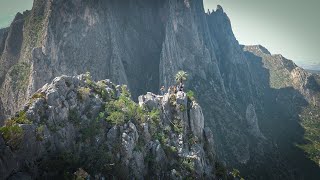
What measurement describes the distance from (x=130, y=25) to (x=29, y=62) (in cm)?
5973

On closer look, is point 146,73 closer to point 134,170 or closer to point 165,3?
point 165,3

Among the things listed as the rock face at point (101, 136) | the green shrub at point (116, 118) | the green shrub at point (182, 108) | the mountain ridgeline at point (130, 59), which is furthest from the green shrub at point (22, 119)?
the mountain ridgeline at point (130, 59)

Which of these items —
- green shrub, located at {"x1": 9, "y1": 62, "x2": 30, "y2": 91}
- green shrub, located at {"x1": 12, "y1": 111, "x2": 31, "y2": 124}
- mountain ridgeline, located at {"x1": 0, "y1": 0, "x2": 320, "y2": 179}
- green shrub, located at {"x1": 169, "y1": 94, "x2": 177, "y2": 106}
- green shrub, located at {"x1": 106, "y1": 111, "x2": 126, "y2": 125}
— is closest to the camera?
green shrub, located at {"x1": 12, "y1": 111, "x2": 31, "y2": 124}

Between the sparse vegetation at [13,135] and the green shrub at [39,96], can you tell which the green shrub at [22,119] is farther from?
the green shrub at [39,96]

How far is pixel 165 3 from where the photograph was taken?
189000mm

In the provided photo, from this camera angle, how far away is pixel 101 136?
69125 mm

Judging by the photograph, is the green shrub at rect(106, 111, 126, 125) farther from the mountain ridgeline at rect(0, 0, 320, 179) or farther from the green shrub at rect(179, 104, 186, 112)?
the mountain ridgeline at rect(0, 0, 320, 179)

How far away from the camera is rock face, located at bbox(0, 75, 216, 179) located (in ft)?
183

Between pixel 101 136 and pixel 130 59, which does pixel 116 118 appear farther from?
pixel 130 59

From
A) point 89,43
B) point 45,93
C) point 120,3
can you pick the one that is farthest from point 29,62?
point 45,93

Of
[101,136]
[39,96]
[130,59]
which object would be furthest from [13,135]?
[130,59]

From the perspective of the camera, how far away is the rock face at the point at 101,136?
5566 centimetres

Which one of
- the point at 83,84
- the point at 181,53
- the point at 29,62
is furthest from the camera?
the point at 181,53

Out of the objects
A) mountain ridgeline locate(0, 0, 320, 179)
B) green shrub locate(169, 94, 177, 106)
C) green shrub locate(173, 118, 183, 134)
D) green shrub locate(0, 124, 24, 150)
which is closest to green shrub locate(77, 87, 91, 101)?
green shrub locate(0, 124, 24, 150)
